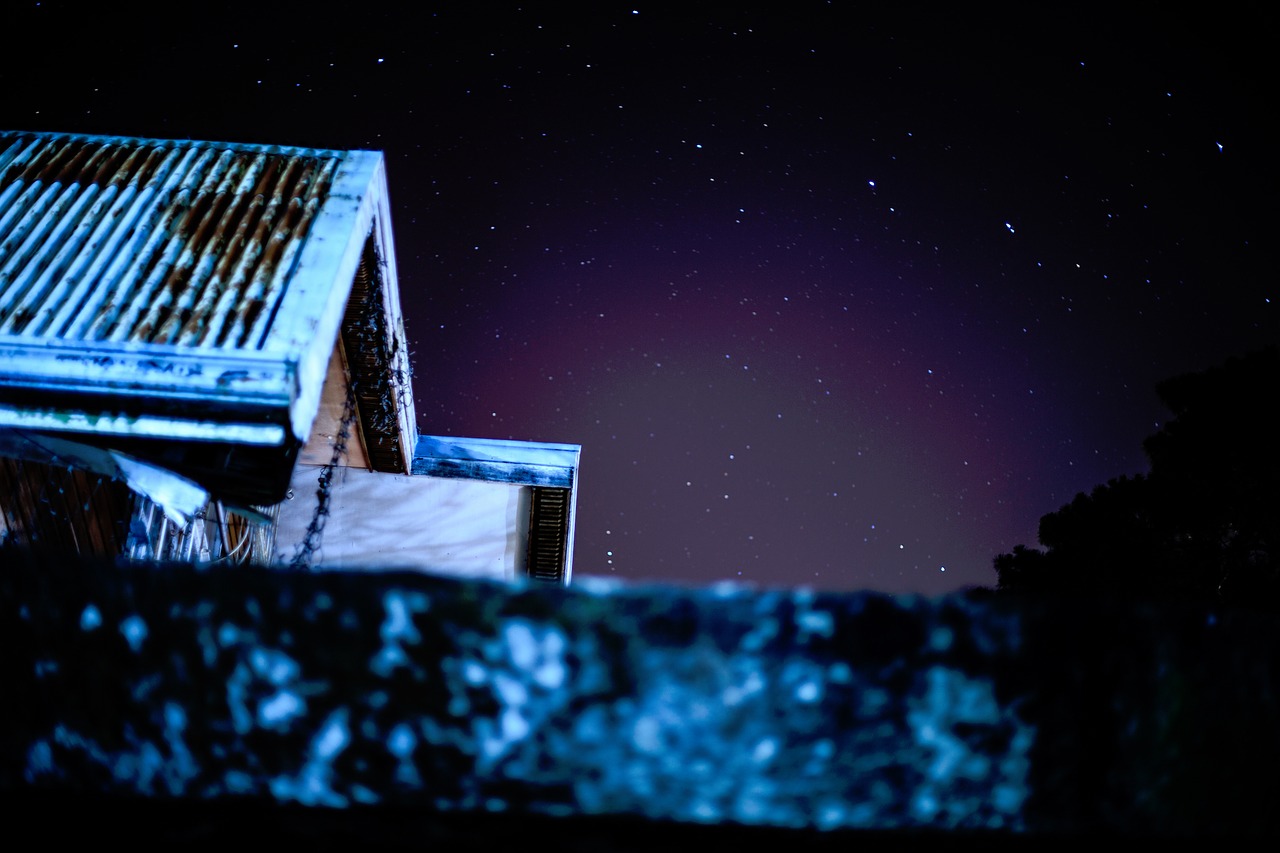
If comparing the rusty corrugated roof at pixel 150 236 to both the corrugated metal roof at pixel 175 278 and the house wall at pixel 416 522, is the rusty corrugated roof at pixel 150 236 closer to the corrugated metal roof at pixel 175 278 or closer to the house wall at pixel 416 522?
the corrugated metal roof at pixel 175 278

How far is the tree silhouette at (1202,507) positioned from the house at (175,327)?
13.3 m

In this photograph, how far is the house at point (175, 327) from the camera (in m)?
3.60

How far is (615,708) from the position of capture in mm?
639

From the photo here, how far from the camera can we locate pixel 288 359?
365cm

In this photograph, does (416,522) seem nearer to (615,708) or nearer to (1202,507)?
(615,708)

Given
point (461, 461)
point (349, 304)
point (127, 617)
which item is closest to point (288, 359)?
point (349, 304)

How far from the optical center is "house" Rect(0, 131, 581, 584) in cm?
360

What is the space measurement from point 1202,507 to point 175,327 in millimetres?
15524

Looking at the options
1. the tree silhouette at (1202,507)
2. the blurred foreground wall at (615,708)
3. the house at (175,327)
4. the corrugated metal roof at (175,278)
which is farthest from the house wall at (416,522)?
the tree silhouette at (1202,507)

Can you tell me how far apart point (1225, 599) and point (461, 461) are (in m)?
13.2

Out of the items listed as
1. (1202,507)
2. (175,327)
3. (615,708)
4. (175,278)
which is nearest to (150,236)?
(175,278)

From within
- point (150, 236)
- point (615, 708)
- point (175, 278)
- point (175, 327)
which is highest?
point (150, 236)

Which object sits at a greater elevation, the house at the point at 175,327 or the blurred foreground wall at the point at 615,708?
the house at the point at 175,327

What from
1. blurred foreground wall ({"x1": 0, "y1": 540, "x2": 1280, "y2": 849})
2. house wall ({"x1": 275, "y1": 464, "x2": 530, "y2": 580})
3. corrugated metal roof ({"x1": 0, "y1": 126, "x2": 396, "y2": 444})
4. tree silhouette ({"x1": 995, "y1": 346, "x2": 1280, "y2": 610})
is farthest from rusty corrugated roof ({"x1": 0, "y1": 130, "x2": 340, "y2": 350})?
tree silhouette ({"x1": 995, "y1": 346, "x2": 1280, "y2": 610})
